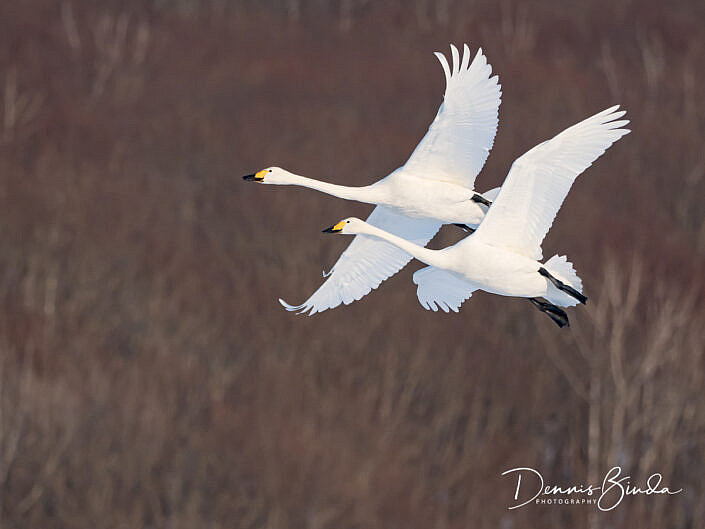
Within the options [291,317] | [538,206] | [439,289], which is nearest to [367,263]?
[439,289]

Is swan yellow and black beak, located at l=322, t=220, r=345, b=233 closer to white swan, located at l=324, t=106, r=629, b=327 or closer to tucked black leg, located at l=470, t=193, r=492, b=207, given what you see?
white swan, located at l=324, t=106, r=629, b=327

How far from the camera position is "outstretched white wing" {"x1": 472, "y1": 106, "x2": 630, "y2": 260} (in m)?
5.73

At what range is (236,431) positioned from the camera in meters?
14.4

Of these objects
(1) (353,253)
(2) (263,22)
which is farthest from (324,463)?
(2) (263,22)

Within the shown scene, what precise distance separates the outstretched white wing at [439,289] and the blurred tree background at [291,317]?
632 cm

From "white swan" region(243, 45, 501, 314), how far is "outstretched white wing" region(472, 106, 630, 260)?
48 centimetres

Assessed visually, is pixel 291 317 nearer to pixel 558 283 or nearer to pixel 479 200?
pixel 479 200

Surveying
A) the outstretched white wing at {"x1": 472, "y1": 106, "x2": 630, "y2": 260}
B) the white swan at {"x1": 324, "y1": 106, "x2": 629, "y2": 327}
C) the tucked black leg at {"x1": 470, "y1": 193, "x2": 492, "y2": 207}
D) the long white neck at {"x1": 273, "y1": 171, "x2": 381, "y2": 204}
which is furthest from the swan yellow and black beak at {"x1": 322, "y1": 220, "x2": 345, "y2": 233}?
the tucked black leg at {"x1": 470, "y1": 193, "x2": 492, "y2": 207}

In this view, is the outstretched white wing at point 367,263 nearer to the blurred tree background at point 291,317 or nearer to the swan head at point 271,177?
the swan head at point 271,177

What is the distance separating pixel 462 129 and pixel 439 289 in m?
0.90

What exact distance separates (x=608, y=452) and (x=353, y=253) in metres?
8.55

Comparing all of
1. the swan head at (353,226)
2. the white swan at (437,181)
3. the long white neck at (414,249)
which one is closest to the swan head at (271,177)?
the white swan at (437,181)

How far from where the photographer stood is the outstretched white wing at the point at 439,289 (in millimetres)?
6273

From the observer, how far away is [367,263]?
22.4 ft
